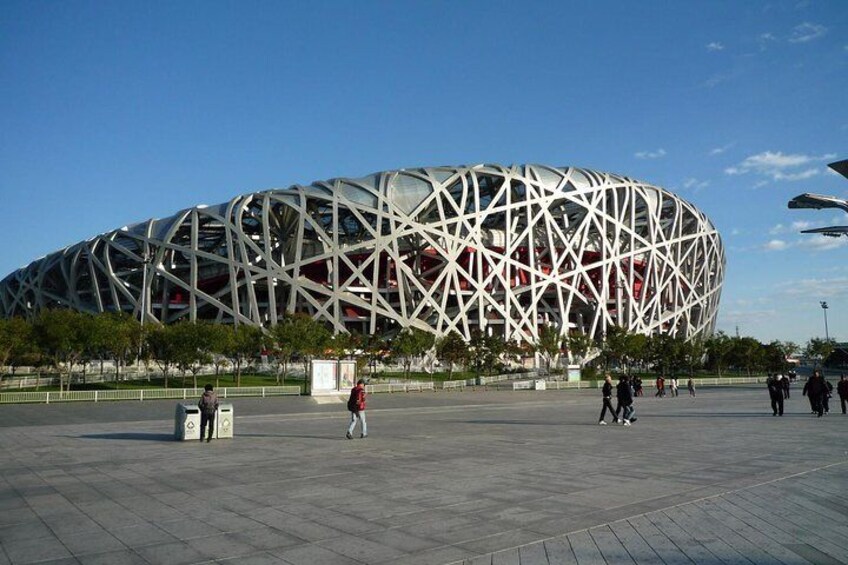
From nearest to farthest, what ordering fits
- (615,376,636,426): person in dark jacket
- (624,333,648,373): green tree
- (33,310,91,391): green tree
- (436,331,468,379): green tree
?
(615,376,636,426): person in dark jacket, (33,310,91,391): green tree, (436,331,468,379): green tree, (624,333,648,373): green tree

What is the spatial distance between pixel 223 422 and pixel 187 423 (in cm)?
91

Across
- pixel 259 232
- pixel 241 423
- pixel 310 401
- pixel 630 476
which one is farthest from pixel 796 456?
pixel 259 232

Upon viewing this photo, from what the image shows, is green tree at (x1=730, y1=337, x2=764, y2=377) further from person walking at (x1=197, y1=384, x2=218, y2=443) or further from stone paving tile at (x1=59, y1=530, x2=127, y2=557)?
stone paving tile at (x1=59, y1=530, x2=127, y2=557)

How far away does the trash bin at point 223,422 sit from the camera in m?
14.7

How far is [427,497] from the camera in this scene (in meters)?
7.96

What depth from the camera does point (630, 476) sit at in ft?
31.0

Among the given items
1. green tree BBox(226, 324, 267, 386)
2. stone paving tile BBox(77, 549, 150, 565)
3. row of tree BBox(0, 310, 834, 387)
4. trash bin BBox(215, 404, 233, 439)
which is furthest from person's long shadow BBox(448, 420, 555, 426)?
green tree BBox(226, 324, 267, 386)

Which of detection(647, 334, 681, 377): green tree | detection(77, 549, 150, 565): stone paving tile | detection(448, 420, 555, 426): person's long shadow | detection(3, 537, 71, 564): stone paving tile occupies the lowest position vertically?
detection(448, 420, 555, 426): person's long shadow

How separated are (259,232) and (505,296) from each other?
25.5 m

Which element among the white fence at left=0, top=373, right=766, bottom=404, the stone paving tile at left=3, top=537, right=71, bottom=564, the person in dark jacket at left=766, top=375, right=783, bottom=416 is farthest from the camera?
the white fence at left=0, top=373, right=766, bottom=404

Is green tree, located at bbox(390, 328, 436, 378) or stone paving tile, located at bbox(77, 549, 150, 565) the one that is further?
green tree, located at bbox(390, 328, 436, 378)

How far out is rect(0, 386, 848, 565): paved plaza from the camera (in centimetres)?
561

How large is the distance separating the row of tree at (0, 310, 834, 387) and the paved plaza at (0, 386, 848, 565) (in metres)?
22.4

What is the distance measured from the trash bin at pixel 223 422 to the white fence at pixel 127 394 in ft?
51.2
